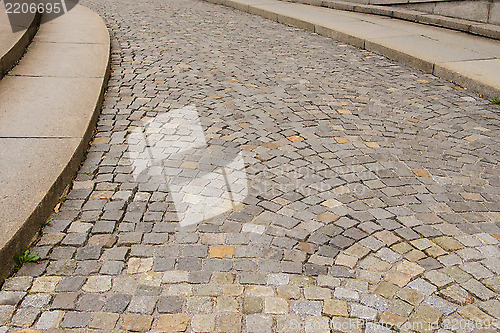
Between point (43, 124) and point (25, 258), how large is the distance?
71.2 inches

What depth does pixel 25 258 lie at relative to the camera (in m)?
2.94

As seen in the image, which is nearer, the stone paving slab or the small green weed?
the small green weed

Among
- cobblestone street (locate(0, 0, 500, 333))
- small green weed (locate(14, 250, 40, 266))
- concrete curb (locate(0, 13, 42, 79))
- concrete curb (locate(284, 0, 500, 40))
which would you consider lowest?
cobblestone street (locate(0, 0, 500, 333))

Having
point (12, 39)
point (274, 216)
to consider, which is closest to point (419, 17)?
point (12, 39)

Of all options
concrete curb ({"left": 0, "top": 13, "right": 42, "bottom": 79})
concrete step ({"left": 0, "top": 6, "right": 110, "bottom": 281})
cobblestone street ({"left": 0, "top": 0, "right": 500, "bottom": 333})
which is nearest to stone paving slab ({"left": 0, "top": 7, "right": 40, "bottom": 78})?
concrete curb ({"left": 0, "top": 13, "right": 42, "bottom": 79})

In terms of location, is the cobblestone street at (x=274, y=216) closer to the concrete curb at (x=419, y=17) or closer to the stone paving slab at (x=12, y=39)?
the stone paving slab at (x=12, y=39)

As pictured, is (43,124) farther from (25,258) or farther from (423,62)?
(423,62)

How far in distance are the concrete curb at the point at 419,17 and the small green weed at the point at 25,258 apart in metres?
8.23

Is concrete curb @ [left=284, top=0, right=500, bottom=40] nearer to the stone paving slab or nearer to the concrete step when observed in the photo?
Result: the concrete step

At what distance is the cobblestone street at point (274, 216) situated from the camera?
260cm

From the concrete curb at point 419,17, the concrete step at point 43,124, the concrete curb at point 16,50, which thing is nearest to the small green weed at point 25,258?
the concrete step at point 43,124

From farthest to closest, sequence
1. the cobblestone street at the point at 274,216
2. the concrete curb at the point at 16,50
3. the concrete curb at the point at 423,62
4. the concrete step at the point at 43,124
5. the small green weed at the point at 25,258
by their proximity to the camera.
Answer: the concrete curb at the point at 423,62 → the concrete curb at the point at 16,50 → the concrete step at the point at 43,124 → the small green weed at the point at 25,258 → the cobblestone street at the point at 274,216

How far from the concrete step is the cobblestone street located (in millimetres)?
169

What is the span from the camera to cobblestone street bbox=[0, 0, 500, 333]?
260 cm
